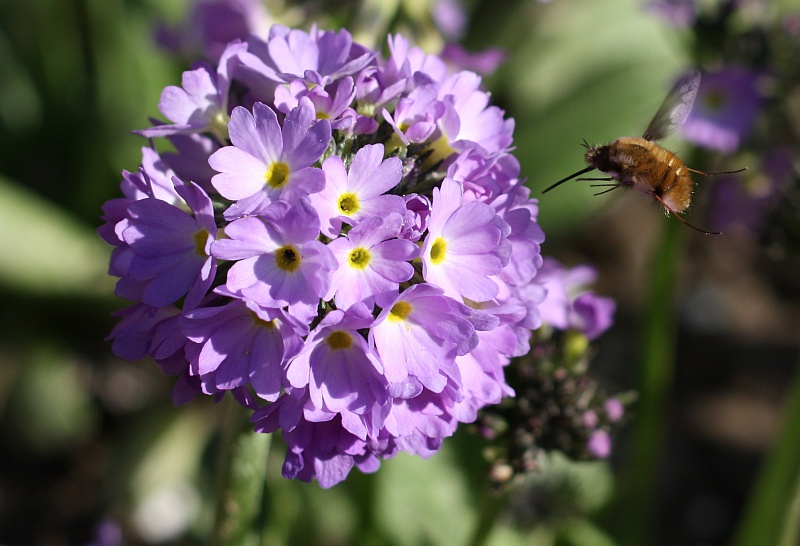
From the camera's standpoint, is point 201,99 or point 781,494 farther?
point 781,494

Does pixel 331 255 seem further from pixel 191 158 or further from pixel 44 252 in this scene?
pixel 44 252

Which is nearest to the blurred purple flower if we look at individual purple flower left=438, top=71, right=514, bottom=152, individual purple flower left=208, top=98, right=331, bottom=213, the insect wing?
the insect wing

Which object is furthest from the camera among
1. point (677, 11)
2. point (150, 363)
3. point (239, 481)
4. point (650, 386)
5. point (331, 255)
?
point (150, 363)

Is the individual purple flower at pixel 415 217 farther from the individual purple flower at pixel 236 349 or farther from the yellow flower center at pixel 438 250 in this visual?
the individual purple flower at pixel 236 349

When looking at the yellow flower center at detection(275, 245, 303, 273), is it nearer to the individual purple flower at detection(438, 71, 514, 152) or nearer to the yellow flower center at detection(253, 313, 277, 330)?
the yellow flower center at detection(253, 313, 277, 330)

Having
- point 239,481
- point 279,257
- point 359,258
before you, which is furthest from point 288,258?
point 239,481

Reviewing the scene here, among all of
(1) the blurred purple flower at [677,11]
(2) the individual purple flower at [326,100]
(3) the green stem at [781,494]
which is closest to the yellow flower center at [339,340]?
→ (2) the individual purple flower at [326,100]

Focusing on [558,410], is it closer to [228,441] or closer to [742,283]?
[228,441]
